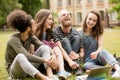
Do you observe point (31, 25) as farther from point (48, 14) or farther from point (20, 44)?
point (48, 14)

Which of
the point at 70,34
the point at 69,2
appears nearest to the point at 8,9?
the point at 69,2

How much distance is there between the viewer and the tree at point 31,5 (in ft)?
155

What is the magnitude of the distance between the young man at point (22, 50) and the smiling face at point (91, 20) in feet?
3.93

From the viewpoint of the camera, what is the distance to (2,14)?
43375 mm

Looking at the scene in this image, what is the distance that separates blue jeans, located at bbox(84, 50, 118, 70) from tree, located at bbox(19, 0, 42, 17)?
4052 centimetres

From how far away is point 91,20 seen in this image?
700cm

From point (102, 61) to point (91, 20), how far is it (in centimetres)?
77

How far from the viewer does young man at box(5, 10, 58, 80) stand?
5.58 metres

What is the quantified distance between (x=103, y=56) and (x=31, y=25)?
1.48 m

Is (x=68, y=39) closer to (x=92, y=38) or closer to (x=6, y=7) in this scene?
(x=92, y=38)

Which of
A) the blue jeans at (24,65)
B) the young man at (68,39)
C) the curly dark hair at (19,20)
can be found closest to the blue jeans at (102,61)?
the young man at (68,39)

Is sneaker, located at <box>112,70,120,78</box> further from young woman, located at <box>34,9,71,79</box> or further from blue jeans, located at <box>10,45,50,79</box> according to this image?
blue jeans, located at <box>10,45,50,79</box>

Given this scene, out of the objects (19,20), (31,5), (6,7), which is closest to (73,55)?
(19,20)

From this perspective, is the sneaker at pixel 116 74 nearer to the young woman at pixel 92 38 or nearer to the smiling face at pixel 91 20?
the young woman at pixel 92 38
